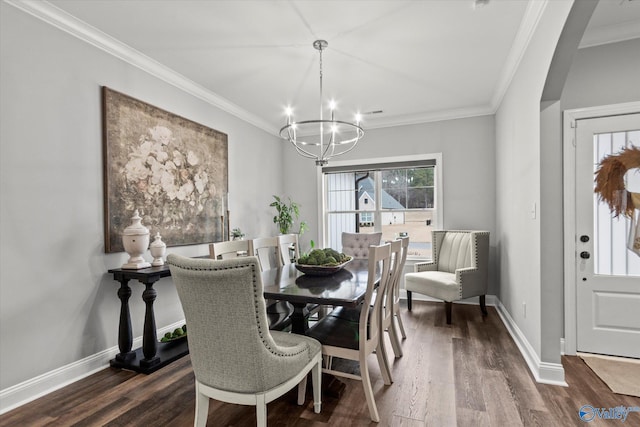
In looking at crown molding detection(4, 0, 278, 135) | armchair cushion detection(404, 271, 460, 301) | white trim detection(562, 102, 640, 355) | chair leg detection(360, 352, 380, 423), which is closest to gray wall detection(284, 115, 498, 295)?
armchair cushion detection(404, 271, 460, 301)

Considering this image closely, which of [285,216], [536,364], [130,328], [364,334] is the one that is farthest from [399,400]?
[285,216]

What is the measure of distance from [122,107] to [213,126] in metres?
1.21

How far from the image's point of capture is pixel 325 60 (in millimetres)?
2998

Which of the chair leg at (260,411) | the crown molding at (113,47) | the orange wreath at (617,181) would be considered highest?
the crown molding at (113,47)

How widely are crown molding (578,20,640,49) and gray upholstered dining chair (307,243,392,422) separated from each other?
8.28 ft

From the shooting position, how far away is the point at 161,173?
3.12 metres

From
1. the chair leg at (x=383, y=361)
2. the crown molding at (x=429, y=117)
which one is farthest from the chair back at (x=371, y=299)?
the crown molding at (x=429, y=117)

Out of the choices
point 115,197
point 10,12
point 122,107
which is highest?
point 10,12

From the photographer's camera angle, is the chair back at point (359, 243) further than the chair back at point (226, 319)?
Yes

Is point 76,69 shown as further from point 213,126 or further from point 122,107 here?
point 213,126

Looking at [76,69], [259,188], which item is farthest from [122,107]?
[259,188]

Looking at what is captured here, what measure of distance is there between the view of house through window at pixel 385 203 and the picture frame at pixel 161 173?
77.5 inches

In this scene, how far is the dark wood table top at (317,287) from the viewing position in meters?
1.82

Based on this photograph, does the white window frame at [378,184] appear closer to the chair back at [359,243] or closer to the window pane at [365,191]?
the window pane at [365,191]
